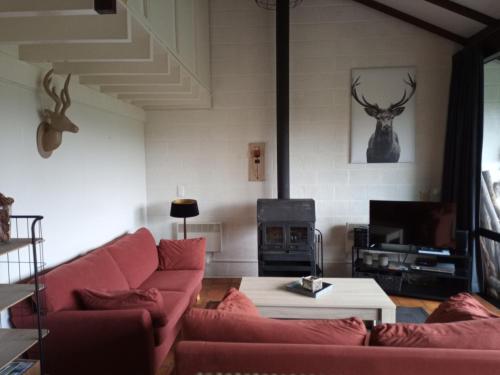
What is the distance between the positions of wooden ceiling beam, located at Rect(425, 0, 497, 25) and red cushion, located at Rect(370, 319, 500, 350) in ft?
10.2

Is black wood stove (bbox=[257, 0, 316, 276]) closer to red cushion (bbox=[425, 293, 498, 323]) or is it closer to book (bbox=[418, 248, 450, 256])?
book (bbox=[418, 248, 450, 256])

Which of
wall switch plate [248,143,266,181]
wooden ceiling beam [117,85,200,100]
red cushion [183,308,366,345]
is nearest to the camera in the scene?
red cushion [183,308,366,345]

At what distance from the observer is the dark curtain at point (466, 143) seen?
11.5 feet

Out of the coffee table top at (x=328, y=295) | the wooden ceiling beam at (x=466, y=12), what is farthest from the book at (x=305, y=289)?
the wooden ceiling beam at (x=466, y=12)

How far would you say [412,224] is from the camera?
3.67 metres

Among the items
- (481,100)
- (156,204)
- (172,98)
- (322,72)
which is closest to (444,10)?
(481,100)

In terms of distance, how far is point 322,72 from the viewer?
4.14 m

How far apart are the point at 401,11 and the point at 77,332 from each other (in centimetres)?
439

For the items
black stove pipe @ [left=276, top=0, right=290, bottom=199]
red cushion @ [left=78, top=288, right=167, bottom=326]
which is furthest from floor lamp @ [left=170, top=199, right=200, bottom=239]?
red cushion @ [left=78, top=288, right=167, bottom=326]

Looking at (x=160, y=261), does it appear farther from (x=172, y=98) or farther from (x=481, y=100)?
(x=481, y=100)

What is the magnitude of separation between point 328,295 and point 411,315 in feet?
3.66

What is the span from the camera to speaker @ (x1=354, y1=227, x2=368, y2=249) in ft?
12.7

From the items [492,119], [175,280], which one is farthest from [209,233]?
[492,119]

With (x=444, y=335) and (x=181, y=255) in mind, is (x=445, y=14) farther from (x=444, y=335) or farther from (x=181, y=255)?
(x=181, y=255)
